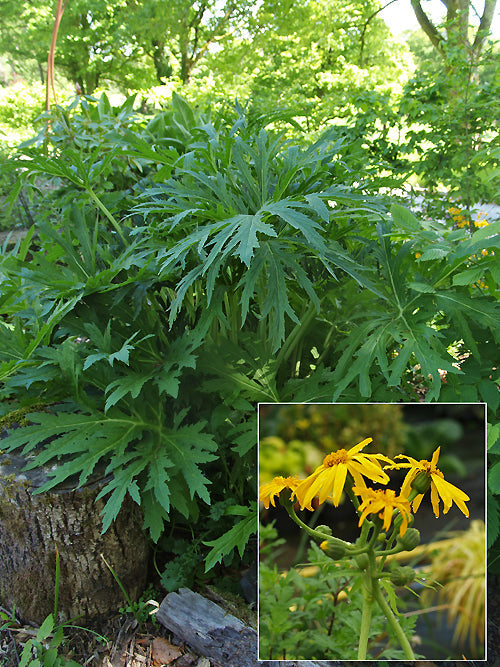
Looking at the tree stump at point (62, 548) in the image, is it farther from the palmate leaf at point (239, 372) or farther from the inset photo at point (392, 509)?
the inset photo at point (392, 509)

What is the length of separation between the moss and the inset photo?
1044mm

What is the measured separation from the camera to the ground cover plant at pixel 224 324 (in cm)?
135

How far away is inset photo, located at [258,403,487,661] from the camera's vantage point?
3.50 ft

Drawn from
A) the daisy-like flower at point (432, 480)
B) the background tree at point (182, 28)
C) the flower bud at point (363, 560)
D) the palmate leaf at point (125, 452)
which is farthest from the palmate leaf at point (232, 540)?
the background tree at point (182, 28)

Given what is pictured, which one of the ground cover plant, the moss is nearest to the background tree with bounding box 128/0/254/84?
the ground cover plant

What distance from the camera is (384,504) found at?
104cm

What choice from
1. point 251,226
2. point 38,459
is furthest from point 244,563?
point 251,226

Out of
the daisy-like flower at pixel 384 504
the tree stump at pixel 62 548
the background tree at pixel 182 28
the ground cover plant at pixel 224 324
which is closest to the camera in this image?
the daisy-like flower at pixel 384 504

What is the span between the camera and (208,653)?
1.55 m

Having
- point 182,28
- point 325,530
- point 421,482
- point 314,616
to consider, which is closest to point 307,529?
point 325,530

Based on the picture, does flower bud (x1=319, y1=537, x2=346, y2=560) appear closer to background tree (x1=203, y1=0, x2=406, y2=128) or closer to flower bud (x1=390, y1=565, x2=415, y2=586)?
flower bud (x1=390, y1=565, x2=415, y2=586)

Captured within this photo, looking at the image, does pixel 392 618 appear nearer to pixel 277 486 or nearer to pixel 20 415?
pixel 277 486

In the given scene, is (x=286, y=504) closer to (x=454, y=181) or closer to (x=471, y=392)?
(x=471, y=392)

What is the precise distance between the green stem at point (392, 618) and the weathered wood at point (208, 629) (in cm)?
59
